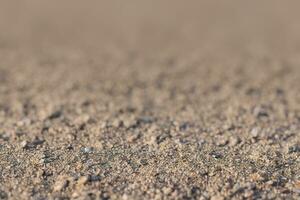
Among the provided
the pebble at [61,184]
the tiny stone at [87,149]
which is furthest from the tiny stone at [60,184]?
the tiny stone at [87,149]

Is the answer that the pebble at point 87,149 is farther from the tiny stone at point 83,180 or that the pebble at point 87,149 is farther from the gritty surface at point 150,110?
the tiny stone at point 83,180

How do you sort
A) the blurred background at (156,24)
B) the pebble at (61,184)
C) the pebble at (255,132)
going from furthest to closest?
1. the blurred background at (156,24)
2. the pebble at (255,132)
3. the pebble at (61,184)

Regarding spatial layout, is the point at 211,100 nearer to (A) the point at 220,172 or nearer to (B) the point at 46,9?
(A) the point at 220,172

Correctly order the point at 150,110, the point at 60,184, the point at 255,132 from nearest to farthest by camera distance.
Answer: the point at 60,184, the point at 255,132, the point at 150,110

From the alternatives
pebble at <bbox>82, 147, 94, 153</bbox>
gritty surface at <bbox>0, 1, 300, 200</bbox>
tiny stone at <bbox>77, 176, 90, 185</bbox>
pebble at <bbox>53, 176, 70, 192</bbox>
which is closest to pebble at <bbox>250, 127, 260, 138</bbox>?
gritty surface at <bbox>0, 1, 300, 200</bbox>

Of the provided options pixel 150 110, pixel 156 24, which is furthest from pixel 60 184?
pixel 156 24

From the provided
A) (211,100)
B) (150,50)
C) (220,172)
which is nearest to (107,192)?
(220,172)

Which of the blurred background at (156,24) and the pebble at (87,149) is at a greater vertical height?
the pebble at (87,149)

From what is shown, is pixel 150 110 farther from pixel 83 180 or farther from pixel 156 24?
pixel 156 24
